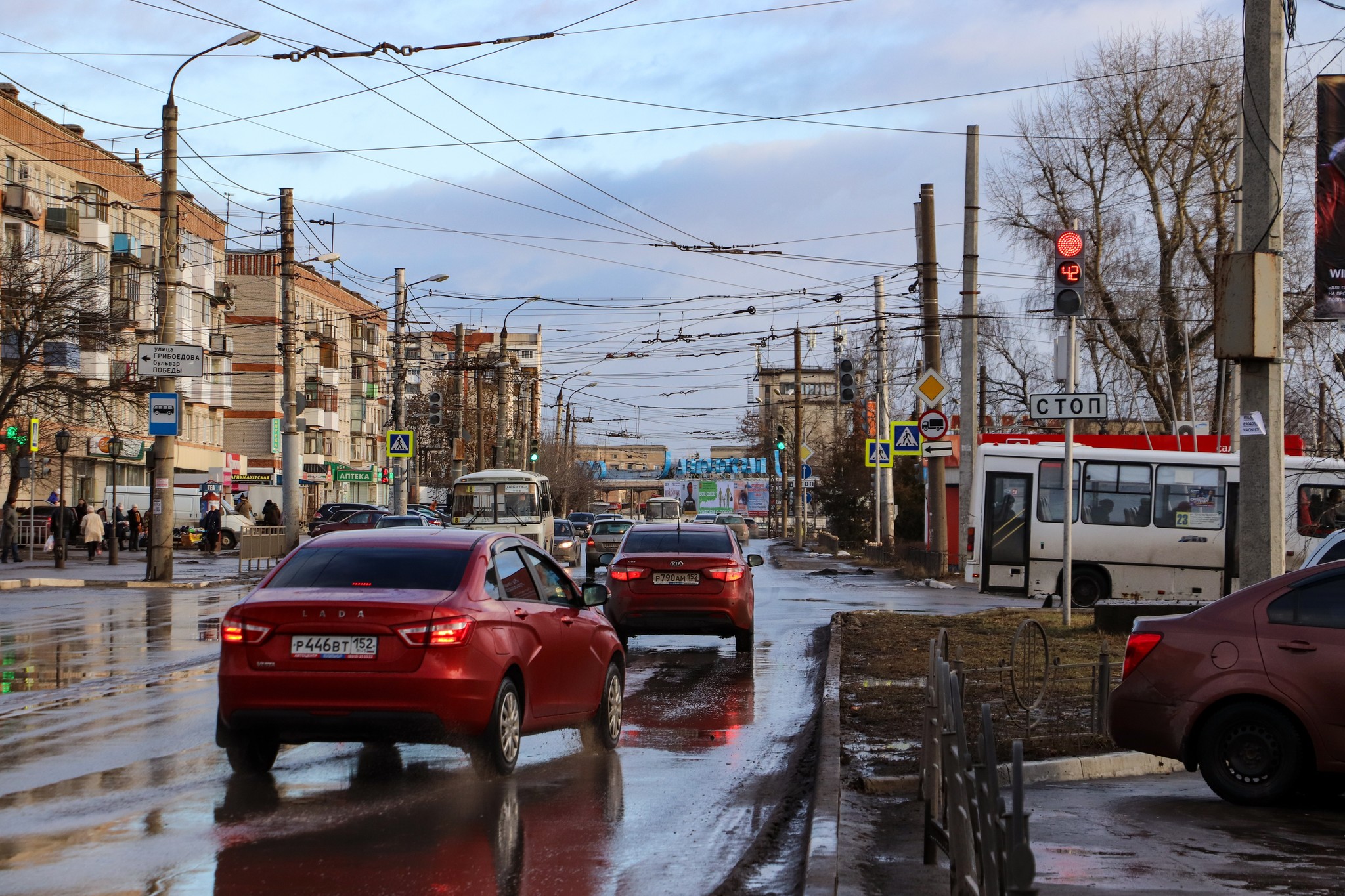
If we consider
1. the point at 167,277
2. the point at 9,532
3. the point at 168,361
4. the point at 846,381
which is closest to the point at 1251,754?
the point at 168,361

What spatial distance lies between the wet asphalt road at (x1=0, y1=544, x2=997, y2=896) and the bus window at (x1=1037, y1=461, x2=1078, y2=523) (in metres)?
14.6

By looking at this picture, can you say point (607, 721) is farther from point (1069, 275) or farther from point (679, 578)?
point (1069, 275)

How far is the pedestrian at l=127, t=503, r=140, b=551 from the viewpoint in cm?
5106

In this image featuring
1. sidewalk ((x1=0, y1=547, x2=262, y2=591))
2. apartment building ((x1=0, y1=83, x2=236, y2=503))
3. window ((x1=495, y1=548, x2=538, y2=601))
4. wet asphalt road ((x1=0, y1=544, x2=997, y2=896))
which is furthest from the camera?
apartment building ((x1=0, y1=83, x2=236, y2=503))

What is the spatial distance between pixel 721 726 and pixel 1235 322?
5.30 meters

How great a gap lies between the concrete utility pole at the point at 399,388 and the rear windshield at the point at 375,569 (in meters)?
38.0

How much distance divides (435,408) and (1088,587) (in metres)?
24.5

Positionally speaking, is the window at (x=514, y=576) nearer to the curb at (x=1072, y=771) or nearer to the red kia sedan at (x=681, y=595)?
the curb at (x=1072, y=771)

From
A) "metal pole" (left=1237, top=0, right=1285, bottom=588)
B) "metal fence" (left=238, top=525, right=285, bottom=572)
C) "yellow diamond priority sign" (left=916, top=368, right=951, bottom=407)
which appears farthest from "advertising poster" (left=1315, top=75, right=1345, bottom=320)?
"metal fence" (left=238, top=525, right=285, bottom=572)

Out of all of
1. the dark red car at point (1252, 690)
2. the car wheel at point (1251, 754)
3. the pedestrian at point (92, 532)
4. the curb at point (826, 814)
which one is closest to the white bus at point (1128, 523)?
the curb at point (826, 814)

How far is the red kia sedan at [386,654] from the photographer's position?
8133 millimetres

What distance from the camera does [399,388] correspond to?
162ft

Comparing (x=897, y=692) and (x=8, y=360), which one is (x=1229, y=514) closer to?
(x=897, y=692)

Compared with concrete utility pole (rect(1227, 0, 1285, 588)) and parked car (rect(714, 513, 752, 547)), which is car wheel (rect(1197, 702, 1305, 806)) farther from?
parked car (rect(714, 513, 752, 547))
